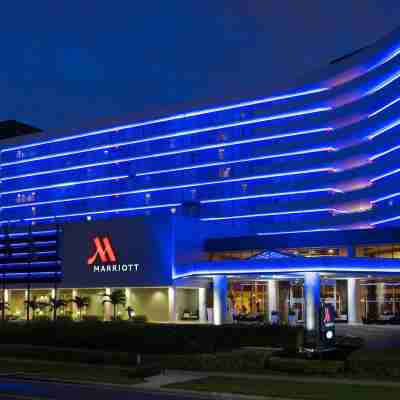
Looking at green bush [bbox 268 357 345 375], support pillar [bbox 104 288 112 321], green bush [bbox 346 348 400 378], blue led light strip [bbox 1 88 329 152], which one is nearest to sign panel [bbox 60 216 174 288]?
support pillar [bbox 104 288 112 321]

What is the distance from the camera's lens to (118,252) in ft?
279

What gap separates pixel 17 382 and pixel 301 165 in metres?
61.5

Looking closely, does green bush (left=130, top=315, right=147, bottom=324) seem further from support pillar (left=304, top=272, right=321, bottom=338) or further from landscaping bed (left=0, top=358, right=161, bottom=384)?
landscaping bed (left=0, top=358, right=161, bottom=384)

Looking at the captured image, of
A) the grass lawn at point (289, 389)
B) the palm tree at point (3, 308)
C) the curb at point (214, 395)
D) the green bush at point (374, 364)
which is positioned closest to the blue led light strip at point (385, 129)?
the palm tree at point (3, 308)

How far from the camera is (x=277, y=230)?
88125mm

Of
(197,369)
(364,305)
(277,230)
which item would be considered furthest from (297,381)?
(277,230)

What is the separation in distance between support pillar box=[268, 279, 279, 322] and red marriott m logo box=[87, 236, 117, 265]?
727 inches

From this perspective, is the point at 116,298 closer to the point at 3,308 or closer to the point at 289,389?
the point at 3,308

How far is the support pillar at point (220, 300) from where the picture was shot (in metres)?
69.9

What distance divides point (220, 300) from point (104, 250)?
69.7ft

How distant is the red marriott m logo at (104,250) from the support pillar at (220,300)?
60.7 ft

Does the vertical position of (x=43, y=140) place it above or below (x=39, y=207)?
above

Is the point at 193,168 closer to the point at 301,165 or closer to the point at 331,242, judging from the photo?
the point at 301,165

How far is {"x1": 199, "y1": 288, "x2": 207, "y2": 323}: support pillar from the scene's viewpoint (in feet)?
273
